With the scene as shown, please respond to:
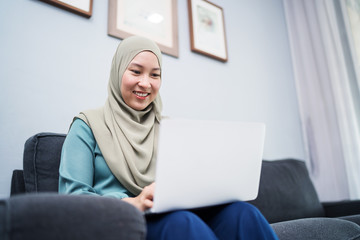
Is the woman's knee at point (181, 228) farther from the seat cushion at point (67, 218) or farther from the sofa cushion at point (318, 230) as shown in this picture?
the sofa cushion at point (318, 230)

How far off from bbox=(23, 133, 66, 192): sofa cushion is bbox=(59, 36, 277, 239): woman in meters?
0.12

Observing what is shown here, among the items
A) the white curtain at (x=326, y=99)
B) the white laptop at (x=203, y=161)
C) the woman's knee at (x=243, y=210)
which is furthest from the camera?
the white curtain at (x=326, y=99)

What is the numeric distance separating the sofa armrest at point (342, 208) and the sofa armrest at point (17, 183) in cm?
142

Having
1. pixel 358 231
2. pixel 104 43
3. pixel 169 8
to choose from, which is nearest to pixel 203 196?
pixel 358 231

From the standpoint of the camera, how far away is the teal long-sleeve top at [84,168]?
2.41 ft

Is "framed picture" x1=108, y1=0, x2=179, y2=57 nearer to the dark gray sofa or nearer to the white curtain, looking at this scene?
the dark gray sofa

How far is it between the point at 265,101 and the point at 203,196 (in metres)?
1.45

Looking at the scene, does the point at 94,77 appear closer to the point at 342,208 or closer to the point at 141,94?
the point at 141,94

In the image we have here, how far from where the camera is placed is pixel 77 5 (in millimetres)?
1182

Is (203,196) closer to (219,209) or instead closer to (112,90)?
(219,209)

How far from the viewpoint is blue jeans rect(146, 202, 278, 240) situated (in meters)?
0.55

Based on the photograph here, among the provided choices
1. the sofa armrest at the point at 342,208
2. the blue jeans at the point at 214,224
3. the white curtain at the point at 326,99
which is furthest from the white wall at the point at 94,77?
the blue jeans at the point at 214,224

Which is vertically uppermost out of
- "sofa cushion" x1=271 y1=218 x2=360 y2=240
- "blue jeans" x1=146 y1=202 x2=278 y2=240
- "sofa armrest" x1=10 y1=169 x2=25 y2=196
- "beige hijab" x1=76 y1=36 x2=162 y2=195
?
"beige hijab" x1=76 y1=36 x2=162 y2=195

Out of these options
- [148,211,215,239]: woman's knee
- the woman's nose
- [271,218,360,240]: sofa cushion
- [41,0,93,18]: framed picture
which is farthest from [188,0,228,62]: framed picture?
[148,211,215,239]: woman's knee
